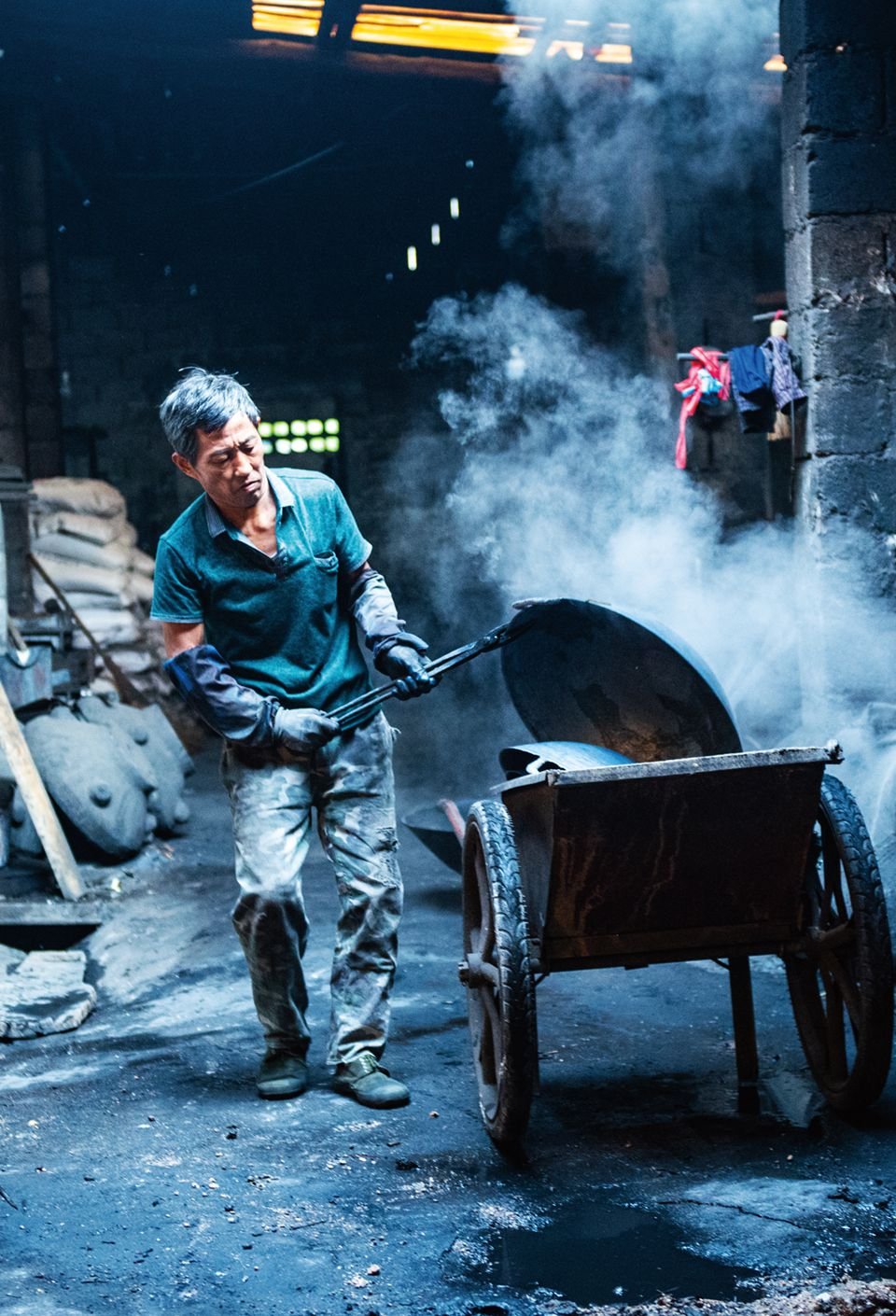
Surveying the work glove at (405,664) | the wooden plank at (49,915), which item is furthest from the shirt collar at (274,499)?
the wooden plank at (49,915)

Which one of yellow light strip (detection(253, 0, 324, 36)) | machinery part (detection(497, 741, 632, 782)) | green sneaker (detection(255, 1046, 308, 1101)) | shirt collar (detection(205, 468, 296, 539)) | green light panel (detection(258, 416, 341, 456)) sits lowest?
green sneaker (detection(255, 1046, 308, 1101))

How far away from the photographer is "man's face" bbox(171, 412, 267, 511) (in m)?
3.58

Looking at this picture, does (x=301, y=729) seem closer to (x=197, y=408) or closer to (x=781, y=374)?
(x=197, y=408)

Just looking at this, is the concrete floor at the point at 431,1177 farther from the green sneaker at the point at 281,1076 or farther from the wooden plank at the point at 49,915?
the wooden plank at the point at 49,915

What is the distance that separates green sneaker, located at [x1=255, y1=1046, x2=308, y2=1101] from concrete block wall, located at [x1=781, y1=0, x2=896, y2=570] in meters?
3.70

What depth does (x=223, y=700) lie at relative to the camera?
355 cm

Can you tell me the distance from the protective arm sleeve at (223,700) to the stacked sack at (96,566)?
8.18m

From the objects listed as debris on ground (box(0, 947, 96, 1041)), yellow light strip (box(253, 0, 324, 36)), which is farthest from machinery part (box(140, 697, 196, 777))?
yellow light strip (box(253, 0, 324, 36))

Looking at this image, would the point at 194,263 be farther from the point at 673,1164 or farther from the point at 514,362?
the point at 673,1164

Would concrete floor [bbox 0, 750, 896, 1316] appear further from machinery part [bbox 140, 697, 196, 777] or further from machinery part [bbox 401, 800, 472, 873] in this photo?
machinery part [bbox 140, 697, 196, 777]

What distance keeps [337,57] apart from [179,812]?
607 cm

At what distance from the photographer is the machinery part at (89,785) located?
288 inches

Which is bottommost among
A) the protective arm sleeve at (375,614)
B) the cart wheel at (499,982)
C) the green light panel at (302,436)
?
the cart wheel at (499,982)

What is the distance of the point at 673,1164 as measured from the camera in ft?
10.1
